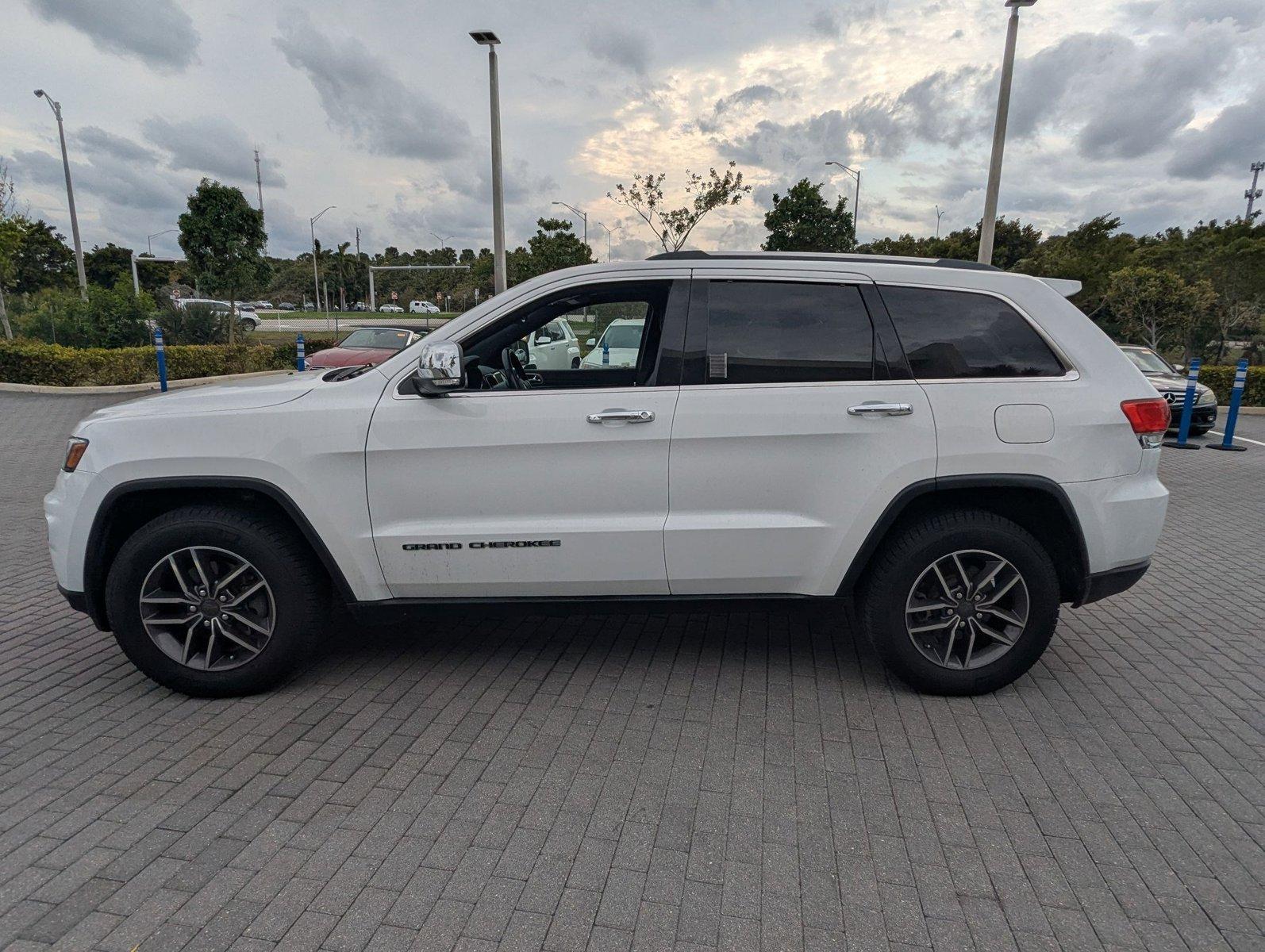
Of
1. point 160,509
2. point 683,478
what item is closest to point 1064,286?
point 683,478

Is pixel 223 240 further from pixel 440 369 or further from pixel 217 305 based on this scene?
pixel 440 369

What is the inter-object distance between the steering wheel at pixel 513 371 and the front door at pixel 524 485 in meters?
0.29

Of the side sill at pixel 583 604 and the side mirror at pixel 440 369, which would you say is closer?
the side mirror at pixel 440 369

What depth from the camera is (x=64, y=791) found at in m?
2.98

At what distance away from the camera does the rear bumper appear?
3.64 meters

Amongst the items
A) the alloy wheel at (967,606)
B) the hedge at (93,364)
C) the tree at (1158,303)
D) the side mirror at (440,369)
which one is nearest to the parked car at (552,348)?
the side mirror at (440,369)

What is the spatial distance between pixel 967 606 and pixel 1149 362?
1277 cm

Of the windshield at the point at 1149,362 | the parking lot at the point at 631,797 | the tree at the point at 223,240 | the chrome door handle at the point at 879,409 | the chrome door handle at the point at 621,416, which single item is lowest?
the parking lot at the point at 631,797

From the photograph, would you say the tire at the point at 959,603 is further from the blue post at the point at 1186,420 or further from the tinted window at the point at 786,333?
the blue post at the point at 1186,420

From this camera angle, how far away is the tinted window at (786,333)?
3572mm

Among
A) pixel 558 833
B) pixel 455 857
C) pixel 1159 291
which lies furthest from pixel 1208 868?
pixel 1159 291

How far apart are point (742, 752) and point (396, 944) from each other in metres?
1.53

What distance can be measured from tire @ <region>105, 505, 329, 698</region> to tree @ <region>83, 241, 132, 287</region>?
70497 millimetres

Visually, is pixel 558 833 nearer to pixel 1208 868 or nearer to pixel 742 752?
pixel 742 752
